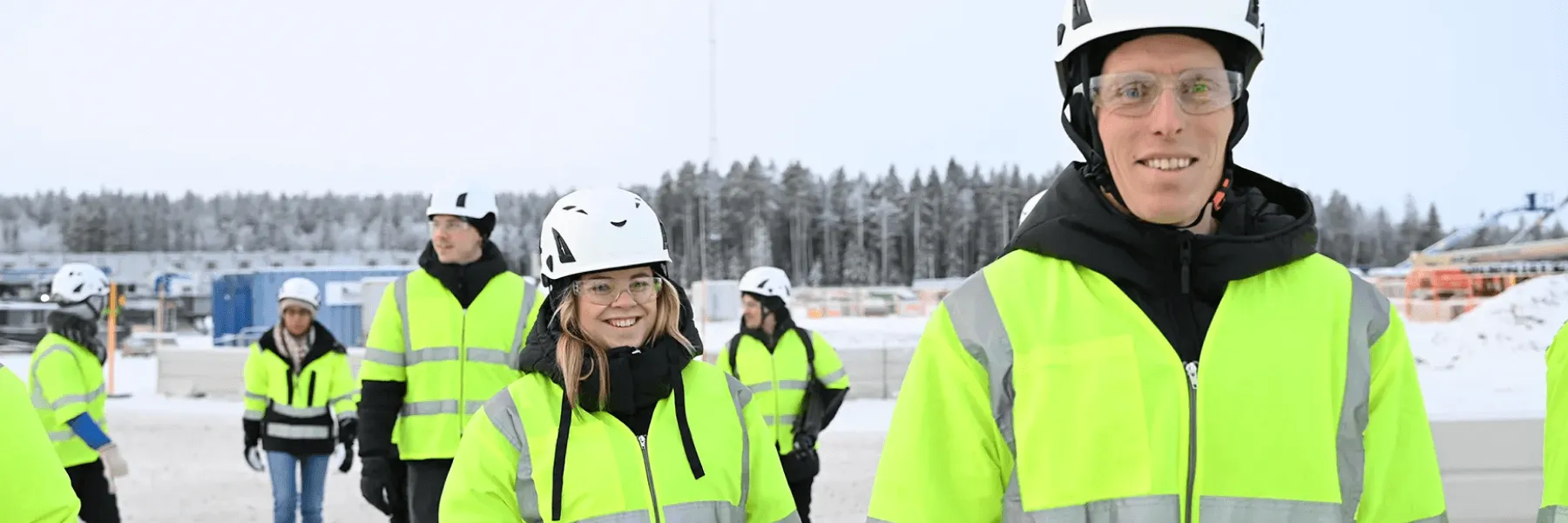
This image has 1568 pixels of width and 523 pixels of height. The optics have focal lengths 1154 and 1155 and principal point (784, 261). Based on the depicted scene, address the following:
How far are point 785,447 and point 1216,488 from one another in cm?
546

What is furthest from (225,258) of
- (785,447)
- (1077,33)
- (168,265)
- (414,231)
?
(1077,33)

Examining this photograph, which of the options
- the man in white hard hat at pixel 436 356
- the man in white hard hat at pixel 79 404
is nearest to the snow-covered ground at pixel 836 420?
the man in white hard hat at pixel 79 404

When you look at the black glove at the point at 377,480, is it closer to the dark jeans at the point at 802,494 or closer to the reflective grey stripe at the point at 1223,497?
the dark jeans at the point at 802,494

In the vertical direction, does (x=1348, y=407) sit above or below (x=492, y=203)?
below

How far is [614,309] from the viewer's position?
3135mm

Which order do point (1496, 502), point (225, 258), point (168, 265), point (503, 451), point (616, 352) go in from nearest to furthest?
1. point (503, 451)
2. point (616, 352)
3. point (1496, 502)
4. point (168, 265)
5. point (225, 258)

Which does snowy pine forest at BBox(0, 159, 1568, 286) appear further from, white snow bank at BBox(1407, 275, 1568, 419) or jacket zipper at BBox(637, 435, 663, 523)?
jacket zipper at BBox(637, 435, 663, 523)

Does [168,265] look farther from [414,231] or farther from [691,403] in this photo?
[691,403]

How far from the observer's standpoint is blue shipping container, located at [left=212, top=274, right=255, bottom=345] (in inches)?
1267

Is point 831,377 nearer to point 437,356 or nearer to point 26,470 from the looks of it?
point 437,356

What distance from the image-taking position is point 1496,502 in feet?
19.6

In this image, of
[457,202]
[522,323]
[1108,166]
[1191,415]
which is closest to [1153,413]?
[1191,415]

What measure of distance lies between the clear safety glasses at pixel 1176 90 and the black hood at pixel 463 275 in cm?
387

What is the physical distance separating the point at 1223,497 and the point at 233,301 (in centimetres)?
3446
